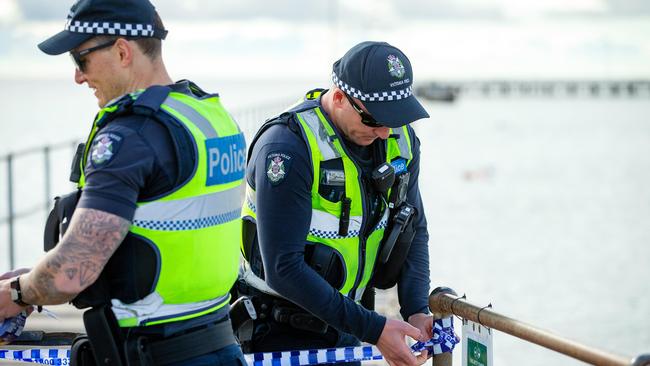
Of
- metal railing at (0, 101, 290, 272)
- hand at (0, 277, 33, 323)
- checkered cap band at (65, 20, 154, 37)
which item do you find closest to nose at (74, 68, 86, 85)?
checkered cap band at (65, 20, 154, 37)

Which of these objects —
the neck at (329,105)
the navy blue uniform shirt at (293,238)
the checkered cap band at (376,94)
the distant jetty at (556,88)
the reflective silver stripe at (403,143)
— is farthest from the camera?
the distant jetty at (556,88)

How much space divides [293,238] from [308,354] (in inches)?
20.1

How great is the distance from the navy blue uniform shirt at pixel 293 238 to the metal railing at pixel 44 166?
→ 335 centimetres

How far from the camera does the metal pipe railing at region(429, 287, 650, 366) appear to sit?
2721 mm

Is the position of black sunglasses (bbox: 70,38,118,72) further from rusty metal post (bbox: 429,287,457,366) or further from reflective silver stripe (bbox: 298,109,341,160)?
rusty metal post (bbox: 429,287,457,366)

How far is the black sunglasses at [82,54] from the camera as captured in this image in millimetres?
2875

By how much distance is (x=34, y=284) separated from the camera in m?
2.77

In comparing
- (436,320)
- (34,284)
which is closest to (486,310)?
(436,320)

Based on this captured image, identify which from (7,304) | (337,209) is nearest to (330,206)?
(337,209)

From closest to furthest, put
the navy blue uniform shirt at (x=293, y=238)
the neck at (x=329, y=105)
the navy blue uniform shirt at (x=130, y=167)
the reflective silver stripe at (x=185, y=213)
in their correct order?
the navy blue uniform shirt at (x=130, y=167) < the reflective silver stripe at (x=185, y=213) < the navy blue uniform shirt at (x=293, y=238) < the neck at (x=329, y=105)

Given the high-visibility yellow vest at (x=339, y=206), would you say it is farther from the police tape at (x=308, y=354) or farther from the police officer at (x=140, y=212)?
the police officer at (x=140, y=212)

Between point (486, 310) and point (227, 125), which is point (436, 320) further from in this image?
point (227, 125)

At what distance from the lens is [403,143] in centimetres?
374

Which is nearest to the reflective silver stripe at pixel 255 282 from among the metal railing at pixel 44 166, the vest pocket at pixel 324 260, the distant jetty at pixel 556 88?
the vest pocket at pixel 324 260
